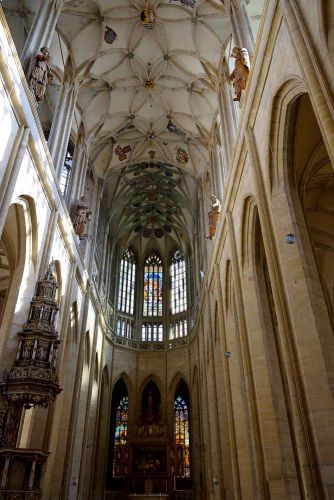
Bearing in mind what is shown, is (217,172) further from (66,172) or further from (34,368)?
(34,368)

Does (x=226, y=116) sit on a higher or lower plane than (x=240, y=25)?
lower

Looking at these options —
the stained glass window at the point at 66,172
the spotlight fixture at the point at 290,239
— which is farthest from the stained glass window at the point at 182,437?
the spotlight fixture at the point at 290,239

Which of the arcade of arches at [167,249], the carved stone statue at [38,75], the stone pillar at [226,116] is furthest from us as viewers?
the stone pillar at [226,116]

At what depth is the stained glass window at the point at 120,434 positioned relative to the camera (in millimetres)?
20991

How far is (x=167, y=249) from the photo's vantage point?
98.0 feet

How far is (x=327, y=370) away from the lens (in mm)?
6707

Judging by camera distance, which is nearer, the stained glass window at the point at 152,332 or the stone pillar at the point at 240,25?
the stone pillar at the point at 240,25

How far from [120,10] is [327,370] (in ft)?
50.5

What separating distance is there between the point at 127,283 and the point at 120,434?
950 centimetres

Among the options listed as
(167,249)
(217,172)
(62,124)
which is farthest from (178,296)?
(62,124)

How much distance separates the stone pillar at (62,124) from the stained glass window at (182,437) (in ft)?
51.9

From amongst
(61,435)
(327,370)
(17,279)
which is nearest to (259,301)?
(327,370)

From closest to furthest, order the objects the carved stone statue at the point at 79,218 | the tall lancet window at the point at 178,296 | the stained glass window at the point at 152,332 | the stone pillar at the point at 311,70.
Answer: the stone pillar at the point at 311,70, the carved stone statue at the point at 79,218, the tall lancet window at the point at 178,296, the stained glass window at the point at 152,332

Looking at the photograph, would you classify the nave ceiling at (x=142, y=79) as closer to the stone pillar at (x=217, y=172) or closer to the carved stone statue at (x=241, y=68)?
the stone pillar at (x=217, y=172)
